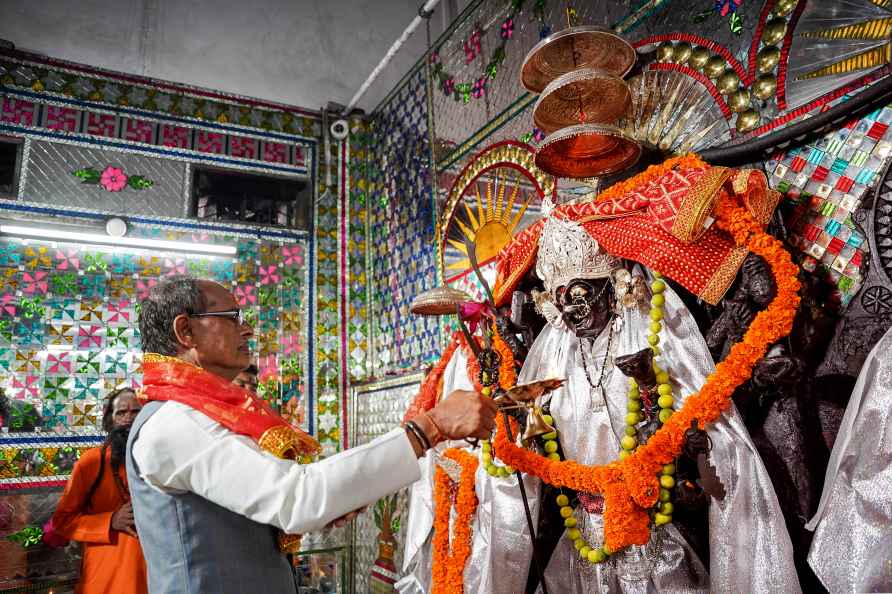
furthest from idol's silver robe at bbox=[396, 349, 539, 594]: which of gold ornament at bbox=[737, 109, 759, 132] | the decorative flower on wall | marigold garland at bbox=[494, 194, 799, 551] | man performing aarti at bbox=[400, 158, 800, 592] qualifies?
the decorative flower on wall

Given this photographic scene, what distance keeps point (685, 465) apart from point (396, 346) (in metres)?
3.67

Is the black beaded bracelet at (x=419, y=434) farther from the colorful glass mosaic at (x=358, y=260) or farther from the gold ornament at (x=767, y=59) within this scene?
the colorful glass mosaic at (x=358, y=260)

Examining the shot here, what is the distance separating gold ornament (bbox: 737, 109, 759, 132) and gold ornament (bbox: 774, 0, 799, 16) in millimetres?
394

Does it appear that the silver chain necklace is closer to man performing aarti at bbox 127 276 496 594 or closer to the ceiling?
man performing aarti at bbox 127 276 496 594

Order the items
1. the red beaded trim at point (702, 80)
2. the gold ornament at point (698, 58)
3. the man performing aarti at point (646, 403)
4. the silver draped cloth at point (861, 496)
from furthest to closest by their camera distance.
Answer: the gold ornament at point (698, 58), the red beaded trim at point (702, 80), the man performing aarti at point (646, 403), the silver draped cloth at point (861, 496)

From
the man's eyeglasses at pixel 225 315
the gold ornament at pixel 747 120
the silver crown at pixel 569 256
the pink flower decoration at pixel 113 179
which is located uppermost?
the pink flower decoration at pixel 113 179

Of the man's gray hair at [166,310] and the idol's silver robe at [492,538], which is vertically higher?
the man's gray hair at [166,310]

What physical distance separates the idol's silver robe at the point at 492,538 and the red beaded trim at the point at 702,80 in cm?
178

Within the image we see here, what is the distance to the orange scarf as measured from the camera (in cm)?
186

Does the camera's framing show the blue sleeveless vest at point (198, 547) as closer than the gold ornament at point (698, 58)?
Yes

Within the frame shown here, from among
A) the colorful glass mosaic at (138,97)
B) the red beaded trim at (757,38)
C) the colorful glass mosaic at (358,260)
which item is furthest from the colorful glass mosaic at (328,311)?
the red beaded trim at (757,38)

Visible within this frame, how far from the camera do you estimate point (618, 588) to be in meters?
2.62

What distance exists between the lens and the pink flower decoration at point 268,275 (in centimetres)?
638

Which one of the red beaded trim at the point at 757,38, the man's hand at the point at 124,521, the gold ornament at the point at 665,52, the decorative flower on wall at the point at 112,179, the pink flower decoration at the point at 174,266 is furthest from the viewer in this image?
the pink flower decoration at the point at 174,266
